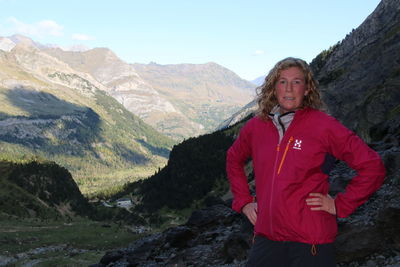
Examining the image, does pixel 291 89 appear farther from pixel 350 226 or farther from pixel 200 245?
pixel 200 245

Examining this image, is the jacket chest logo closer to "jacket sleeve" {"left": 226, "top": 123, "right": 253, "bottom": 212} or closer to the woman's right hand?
"jacket sleeve" {"left": 226, "top": 123, "right": 253, "bottom": 212}

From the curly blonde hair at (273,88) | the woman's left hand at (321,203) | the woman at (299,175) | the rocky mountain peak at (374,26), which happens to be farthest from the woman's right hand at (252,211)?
the rocky mountain peak at (374,26)

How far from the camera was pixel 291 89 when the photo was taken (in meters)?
6.54

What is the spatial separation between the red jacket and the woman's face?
0.69 feet

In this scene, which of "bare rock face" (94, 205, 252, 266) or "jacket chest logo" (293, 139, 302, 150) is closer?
"jacket chest logo" (293, 139, 302, 150)

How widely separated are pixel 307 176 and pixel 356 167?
721 mm

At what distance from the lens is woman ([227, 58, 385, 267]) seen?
19.2ft

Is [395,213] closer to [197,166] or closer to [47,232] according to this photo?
[47,232]

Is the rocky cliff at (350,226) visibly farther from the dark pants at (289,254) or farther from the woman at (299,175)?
the woman at (299,175)

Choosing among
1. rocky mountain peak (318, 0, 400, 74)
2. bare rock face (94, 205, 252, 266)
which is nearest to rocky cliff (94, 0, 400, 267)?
bare rock face (94, 205, 252, 266)

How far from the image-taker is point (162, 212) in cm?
12144

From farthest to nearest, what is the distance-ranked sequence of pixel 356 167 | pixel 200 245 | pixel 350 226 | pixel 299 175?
pixel 200 245, pixel 350 226, pixel 299 175, pixel 356 167

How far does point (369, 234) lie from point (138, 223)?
87919 mm

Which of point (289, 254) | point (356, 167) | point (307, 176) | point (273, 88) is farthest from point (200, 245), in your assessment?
point (356, 167)
